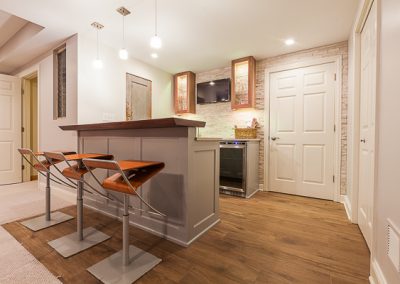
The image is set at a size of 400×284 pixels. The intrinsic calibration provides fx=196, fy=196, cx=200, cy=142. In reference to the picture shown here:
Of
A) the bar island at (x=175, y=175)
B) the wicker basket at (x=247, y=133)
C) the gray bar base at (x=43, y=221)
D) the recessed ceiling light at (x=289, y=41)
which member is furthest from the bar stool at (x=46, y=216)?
the recessed ceiling light at (x=289, y=41)

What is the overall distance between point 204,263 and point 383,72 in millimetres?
1817

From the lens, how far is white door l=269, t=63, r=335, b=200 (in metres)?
3.21

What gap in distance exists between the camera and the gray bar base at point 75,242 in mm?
1687

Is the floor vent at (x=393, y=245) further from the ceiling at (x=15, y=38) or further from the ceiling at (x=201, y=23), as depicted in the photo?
the ceiling at (x=15, y=38)

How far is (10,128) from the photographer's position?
4234 millimetres

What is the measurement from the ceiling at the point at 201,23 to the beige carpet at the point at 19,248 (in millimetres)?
2523

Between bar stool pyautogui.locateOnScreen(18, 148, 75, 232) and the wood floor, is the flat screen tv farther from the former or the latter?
bar stool pyautogui.locateOnScreen(18, 148, 75, 232)

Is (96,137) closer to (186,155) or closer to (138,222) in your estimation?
(138,222)

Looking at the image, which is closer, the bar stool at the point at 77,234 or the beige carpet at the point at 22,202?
the bar stool at the point at 77,234

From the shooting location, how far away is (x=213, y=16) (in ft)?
8.31

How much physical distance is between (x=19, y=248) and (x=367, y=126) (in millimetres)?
3421

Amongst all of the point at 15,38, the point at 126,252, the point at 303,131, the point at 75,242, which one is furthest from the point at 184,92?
the point at 126,252

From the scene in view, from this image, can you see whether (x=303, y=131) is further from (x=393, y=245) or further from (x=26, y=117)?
(x=26, y=117)

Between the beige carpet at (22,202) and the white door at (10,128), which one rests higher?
the white door at (10,128)
